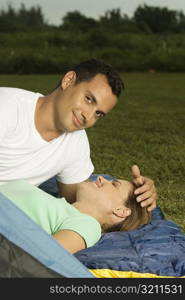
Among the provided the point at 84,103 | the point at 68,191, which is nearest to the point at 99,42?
the point at 68,191

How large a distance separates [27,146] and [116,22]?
18079 millimetres

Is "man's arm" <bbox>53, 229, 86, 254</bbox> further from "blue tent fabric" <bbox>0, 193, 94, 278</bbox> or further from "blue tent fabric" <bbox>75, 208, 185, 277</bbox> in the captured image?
"blue tent fabric" <bbox>0, 193, 94, 278</bbox>

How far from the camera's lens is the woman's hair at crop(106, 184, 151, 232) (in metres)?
3.64

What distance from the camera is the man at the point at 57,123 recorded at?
3627 millimetres

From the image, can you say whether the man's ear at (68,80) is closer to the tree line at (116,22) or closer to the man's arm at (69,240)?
the man's arm at (69,240)

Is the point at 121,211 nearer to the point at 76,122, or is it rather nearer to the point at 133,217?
the point at 133,217

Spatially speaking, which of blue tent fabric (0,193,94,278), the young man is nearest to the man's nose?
the young man

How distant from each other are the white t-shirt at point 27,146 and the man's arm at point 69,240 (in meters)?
0.76

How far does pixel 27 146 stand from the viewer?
3.82 meters

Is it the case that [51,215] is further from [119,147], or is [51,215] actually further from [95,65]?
[119,147]

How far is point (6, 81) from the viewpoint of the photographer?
15.3m

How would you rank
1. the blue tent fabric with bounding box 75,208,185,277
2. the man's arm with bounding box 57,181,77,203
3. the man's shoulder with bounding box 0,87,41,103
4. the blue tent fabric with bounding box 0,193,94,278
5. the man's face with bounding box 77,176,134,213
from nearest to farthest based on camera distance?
the blue tent fabric with bounding box 0,193,94,278 < the blue tent fabric with bounding box 75,208,185,277 < the man's face with bounding box 77,176,134,213 < the man's shoulder with bounding box 0,87,41,103 < the man's arm with bounding box 57,181,77,203

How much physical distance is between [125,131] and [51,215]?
5.52m

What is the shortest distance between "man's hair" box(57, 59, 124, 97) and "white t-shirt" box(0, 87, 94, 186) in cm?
33
